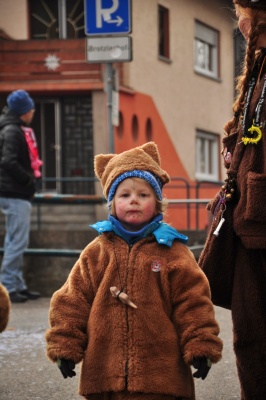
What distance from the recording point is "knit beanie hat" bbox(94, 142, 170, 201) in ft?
13.9

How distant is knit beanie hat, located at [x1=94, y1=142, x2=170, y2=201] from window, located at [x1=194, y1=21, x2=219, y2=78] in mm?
21371

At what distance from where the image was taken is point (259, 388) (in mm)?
4250

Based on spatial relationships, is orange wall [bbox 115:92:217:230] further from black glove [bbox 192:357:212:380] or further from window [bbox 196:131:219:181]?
black glove [bbox 192:357:212:380]

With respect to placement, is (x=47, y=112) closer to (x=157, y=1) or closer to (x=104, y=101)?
(x=104, y=101)

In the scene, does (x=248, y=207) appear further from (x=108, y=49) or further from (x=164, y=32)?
(x=164, y=32)

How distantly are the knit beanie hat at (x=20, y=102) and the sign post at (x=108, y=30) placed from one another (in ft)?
2.46

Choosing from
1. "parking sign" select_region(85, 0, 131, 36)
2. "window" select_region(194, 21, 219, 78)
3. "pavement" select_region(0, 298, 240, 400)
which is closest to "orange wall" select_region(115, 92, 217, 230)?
"window" select_region(194, 21, 219, 78)

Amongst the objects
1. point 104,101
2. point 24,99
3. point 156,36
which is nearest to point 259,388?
point 24,99

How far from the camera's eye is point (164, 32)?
2402 centimetres

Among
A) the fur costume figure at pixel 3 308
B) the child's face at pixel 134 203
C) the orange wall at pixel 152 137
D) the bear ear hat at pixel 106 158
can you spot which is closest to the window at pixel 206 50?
the orange wall at pixel 152 137

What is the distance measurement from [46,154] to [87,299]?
1816 cm

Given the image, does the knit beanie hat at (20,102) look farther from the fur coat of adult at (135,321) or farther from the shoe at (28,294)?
the fur coat of adult at (135,321)

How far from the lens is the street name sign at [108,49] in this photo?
33.6 feet

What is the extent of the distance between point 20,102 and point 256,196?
621 cm
